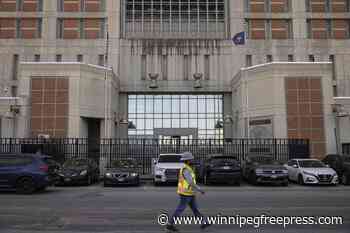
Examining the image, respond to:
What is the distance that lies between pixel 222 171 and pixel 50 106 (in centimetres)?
1851

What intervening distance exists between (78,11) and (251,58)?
2073 centimetres

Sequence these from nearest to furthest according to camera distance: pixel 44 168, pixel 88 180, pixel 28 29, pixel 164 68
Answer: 1. pixel 44 168
2. pixel 88 180
3. pixel 164 68
4. pixel 28 29

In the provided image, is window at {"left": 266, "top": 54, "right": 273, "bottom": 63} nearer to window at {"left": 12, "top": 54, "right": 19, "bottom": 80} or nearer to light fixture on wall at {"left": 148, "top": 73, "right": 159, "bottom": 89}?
light fixture on wall at {"left": 148, "top": 73, "right": 159, "bottom": 89}

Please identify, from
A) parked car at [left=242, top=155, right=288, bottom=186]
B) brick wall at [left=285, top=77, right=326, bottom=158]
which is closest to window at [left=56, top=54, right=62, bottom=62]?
brick wall at [left=285, top=77, right=326, bottom=158]

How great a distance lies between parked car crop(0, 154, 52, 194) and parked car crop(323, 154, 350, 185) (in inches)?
626

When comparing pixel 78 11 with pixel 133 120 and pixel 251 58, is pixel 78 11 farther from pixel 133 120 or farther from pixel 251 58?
pixel 251 58

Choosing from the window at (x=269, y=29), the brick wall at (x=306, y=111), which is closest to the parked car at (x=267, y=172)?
the brick wall at (x=306, y=111)

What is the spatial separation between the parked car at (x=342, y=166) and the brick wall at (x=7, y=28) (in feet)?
118

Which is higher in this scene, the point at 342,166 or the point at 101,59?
the point at 101,59

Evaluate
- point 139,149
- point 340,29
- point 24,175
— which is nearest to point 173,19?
point 340,29

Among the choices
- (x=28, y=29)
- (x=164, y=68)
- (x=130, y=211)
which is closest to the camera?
(x=130, y=211)

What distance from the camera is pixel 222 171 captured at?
63.9ft

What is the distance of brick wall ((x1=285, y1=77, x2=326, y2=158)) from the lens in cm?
3161

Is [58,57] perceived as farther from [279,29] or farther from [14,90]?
[279,29]
